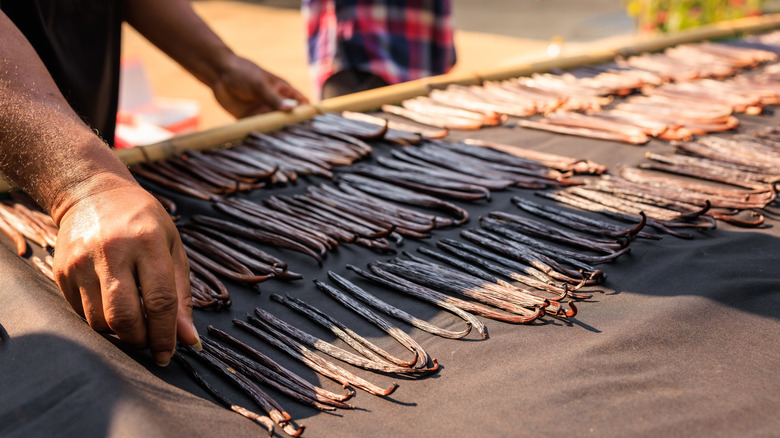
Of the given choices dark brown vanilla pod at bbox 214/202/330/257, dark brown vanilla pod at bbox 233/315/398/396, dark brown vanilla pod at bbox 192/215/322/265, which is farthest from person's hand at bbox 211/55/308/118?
dark brown vanilla pod at bbox 233/315/398/396

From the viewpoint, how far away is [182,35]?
12.2 feet

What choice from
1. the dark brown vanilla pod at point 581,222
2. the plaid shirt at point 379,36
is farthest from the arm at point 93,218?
the plaid shirt at point 379,36

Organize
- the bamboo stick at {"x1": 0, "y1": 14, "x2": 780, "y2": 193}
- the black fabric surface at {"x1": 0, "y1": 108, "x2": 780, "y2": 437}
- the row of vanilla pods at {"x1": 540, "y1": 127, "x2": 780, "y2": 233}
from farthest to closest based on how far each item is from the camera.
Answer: the bamboo stick at {"x1": 0, "y1": 14, "x2": 780, "y2": 193} < the row of vanilla pods at {"x1": 540, "y1": 127, "x2": 780, "y2": 233} < the black fabric surface at {"x1": 0, "y1": 108, "x2": 780, "y2": 437}

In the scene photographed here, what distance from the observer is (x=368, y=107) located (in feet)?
13.5

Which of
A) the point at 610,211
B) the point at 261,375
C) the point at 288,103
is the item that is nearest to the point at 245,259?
the point at 261,375

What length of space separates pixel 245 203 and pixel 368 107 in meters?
1.51

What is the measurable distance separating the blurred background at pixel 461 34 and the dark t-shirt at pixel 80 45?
2.06 m

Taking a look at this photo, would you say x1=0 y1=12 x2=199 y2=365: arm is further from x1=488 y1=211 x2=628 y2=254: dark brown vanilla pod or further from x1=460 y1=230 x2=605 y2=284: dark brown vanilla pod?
x1=488 y1=211 x2=628 y2=254: dark brown vanilla pod

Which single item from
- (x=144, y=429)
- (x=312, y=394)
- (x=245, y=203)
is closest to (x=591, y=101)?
(x=245, y=203)

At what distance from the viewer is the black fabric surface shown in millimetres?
1539

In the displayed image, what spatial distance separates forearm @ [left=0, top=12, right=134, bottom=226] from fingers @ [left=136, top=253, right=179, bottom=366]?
11.8 inches

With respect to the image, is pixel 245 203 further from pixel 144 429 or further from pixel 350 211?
pixel 144 429

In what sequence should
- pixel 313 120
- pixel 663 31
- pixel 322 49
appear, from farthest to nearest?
pixel 663 31 → pixel 322 49 → pixel 313 120

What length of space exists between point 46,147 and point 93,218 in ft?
1.09
